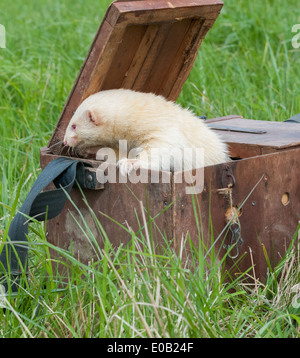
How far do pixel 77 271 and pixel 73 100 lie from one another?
71 cm

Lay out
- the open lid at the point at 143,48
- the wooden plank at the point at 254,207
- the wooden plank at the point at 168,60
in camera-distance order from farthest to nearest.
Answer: the wooden plank at the point at 168,60 → the open lid at the point at 143,48 → the wooden plank at the point at 254,207

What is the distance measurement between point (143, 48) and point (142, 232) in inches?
31.7

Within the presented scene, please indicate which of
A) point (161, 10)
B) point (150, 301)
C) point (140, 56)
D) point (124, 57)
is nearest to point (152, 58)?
point (140, 56)

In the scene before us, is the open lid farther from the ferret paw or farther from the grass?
the grass

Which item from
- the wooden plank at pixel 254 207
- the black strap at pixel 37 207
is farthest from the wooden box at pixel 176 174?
the black strap at pixel 37 207

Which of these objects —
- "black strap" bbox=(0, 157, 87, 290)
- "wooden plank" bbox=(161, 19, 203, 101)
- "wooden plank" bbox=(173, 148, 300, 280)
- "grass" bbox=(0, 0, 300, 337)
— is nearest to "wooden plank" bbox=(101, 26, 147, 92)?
"wooden plank" bbox=(161, 19, 203, 101)

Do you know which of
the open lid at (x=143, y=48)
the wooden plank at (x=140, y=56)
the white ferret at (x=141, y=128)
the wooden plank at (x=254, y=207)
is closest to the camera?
the wooden plank at (x=254, y=207)

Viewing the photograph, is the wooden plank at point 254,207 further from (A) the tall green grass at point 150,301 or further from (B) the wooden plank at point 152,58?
(B) the wooden plank at point 152,58

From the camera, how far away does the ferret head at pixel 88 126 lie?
8.45 feet

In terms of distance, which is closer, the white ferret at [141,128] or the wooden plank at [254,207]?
the wooden plank at [254,207]

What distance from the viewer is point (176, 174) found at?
2227 mm

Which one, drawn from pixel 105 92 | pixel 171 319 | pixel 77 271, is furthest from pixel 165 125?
pixel 171 319

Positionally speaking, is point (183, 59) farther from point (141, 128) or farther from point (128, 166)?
point (128, 166)

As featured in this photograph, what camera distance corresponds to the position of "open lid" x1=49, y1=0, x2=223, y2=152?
2.43 metres
